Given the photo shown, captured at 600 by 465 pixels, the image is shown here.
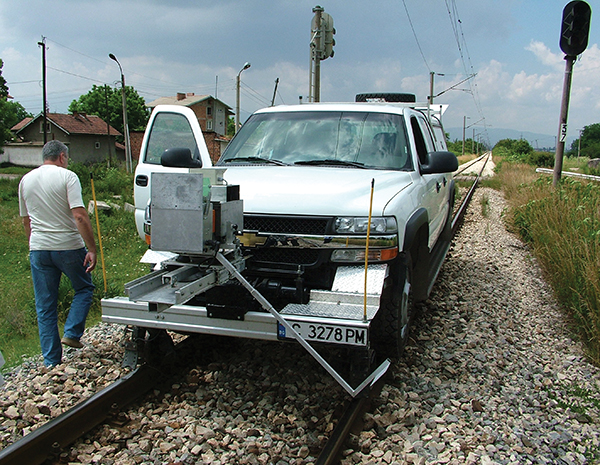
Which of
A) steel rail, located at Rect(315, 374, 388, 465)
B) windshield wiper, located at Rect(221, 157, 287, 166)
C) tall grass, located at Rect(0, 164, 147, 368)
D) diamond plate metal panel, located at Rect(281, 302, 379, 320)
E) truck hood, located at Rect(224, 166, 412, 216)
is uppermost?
windshield wiper, located at Rect(221, 157, 287, 166)

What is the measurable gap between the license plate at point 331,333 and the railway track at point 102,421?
1.75ft

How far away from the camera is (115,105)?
9044 cm

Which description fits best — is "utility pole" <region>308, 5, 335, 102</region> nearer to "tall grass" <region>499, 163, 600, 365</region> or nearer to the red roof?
"tall grass" <region>499, 163, 600, 365</region>

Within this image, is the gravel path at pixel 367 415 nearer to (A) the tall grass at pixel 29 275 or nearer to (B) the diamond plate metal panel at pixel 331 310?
(B) the diamond plate metal panel at pixel 331 310

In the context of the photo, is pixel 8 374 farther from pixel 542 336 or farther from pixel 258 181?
pixel 542 336

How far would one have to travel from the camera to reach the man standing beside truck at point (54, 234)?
4.60 m

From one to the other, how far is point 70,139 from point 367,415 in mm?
73151

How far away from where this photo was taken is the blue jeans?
4527 mm

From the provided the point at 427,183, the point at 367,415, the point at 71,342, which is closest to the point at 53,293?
the point at 71,342

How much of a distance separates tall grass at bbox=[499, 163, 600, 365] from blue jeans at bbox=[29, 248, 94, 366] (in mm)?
4608

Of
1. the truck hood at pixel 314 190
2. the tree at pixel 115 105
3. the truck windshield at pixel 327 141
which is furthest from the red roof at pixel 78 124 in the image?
the truck hood at pixel 314 190

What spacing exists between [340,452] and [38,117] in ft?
268

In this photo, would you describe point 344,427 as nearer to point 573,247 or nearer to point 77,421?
point 77,421

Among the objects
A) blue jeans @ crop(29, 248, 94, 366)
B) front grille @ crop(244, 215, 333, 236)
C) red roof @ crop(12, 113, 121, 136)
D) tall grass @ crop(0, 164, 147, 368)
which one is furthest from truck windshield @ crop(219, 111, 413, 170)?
red roof @ crop(12, 113, 121, 136)
